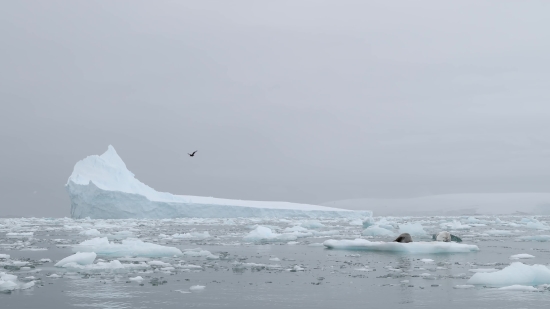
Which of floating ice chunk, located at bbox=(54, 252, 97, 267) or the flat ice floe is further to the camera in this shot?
→ the flat ice floe

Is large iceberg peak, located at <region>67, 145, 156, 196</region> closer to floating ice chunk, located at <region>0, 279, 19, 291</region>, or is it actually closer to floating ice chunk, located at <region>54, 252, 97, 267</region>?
floating ice chunk, located at <region>54, 252, 97, 267</region>

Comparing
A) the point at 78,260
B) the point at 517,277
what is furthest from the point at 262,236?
the point at 517,277

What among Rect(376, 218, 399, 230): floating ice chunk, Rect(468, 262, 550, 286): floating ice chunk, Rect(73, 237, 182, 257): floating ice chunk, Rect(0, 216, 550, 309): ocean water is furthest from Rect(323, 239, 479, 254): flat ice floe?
Rect(376, 218, 399, 230): floating ice chunk

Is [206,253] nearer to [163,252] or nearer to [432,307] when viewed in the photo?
[163,252]

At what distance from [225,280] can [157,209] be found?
3139cm

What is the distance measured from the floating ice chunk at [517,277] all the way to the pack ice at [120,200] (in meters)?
30.8

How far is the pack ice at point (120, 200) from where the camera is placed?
117 ft

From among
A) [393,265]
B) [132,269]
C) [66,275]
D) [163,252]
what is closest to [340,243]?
[393,265]

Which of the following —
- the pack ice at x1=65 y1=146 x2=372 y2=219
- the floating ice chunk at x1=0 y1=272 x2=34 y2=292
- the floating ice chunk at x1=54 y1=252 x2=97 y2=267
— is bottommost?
the floating ice chunk at x1=0 y1=272 x2=34 y2=292

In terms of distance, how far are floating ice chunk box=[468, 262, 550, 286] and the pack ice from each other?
30766 mm

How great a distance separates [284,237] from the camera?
57.2ft

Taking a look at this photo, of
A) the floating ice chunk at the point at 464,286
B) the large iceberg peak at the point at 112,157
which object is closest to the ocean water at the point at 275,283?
the floating ice chunk at the point at 464,286

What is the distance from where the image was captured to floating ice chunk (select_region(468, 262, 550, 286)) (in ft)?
23.9

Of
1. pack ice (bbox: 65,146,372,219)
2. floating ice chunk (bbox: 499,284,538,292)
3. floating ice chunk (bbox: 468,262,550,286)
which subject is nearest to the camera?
floating ice chunk (bbox: 499,284,538,292)
